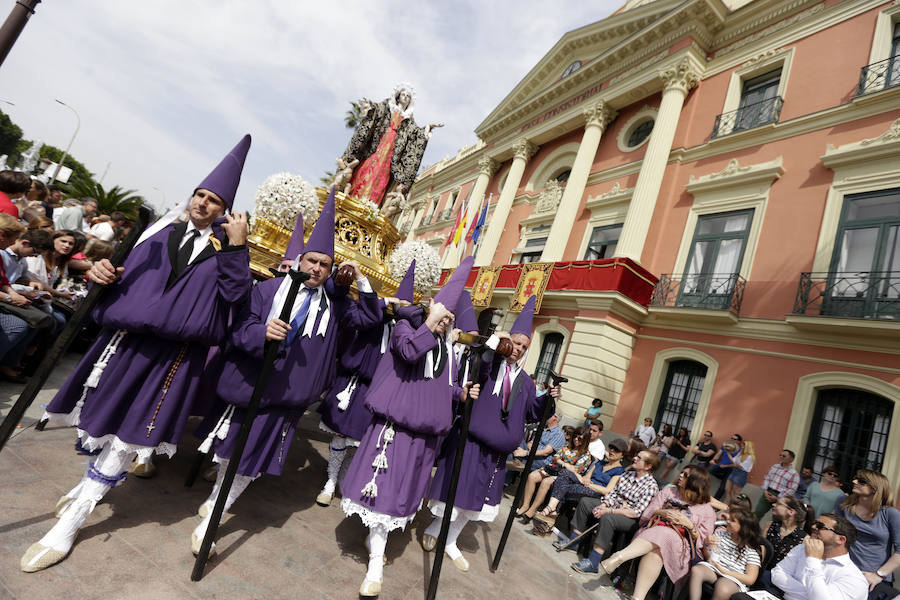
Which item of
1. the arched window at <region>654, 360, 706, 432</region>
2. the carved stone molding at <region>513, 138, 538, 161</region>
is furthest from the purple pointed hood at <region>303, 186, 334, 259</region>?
the carved stone molding at <region>513, 138, 538, 161</region>

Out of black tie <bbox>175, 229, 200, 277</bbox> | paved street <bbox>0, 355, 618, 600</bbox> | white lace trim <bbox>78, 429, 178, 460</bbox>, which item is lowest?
paved street <bbox>0, 355, 618, 600</bbox>

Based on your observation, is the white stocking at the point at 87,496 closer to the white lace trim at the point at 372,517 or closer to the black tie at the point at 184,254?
the black tie at the point at 184,254

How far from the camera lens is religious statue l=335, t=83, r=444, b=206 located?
4.92 m

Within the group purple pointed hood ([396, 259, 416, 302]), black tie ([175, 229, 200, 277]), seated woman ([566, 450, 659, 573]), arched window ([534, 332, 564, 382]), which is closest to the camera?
black tie ([175, 229, 200, 277])

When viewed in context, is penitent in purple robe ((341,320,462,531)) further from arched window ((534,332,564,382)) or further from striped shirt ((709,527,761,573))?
arched window ((534,332,564,382))

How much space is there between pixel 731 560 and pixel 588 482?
1896 mm

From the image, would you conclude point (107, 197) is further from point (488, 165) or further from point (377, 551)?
point (377, 551)

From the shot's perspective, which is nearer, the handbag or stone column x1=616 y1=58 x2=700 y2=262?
the handbag

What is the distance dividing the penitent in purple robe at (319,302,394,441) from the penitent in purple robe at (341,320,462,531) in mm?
1006

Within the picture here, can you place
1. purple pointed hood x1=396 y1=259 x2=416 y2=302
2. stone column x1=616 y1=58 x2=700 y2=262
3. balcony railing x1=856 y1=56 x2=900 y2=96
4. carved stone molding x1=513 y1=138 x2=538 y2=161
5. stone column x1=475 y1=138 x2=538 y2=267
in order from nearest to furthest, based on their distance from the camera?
purple pointed hood x1=396 y1=259 x2=416 y2=302 < balcony railing x1=856 y1=56 x2=900 y2=96 < stone column x1=616 y1=58 x2=700 y2=262 < stone column x1=475 y1=138 x2=538 y2=267 < carved stone molding x1=513 y1=138 x2=538 y2=161

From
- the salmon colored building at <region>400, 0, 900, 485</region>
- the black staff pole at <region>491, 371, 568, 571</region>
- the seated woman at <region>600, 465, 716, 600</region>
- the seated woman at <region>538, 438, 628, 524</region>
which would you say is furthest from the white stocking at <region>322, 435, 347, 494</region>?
the salmon colored building at <region>400, 0, 900, 485</region>

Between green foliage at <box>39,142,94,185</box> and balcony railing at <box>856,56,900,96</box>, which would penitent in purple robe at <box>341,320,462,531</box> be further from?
green foliage at <box>39,142,94,185</box>

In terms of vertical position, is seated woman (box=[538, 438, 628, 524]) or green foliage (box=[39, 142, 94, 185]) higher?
green foliage (box=[39, 142, 94, 185])

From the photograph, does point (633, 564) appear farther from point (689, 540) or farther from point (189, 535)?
point (189, 535)
